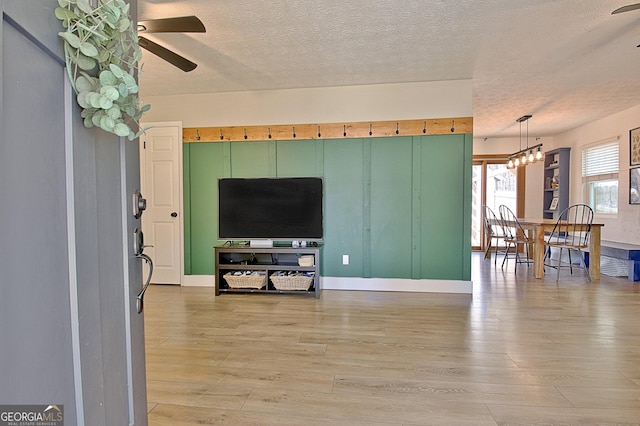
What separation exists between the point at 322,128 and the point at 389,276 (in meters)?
2.04

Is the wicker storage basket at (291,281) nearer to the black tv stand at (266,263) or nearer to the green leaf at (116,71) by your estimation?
the black tv stand at (266,263)

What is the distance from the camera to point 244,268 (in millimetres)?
4023

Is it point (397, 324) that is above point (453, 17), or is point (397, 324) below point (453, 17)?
below

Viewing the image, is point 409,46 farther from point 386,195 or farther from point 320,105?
point 386,195

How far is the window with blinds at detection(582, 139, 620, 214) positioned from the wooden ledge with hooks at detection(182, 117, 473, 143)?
144 inches

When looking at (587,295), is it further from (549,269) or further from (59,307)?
(59,307)

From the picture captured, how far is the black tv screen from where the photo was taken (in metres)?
4.02

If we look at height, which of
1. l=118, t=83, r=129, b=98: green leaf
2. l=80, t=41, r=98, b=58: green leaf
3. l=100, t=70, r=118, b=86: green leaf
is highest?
l=80, t=41, r=98, b=58: green leaf

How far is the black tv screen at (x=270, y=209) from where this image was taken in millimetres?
4023

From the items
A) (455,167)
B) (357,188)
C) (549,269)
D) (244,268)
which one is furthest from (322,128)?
(549,269)

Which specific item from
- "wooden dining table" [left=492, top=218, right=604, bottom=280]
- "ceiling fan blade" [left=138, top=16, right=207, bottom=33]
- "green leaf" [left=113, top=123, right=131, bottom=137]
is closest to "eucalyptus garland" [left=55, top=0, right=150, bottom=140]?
"green leaf" [left=113, top=123, right=131, bottom=137]

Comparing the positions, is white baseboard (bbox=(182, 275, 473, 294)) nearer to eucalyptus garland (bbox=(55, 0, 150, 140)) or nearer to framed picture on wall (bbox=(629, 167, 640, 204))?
framed picture on wall (bbox=(629, 167, 640, 204))

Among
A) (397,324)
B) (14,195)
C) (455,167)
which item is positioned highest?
(455,167)

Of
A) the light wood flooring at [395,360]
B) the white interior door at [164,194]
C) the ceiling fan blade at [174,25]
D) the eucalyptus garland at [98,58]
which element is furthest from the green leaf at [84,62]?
the white interior door at [164,194]
